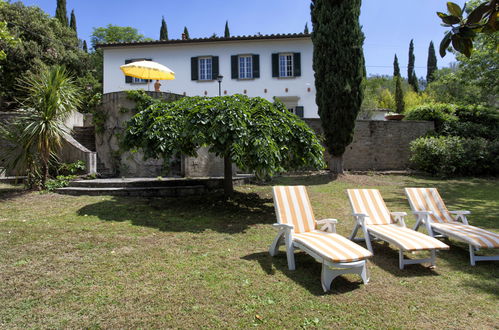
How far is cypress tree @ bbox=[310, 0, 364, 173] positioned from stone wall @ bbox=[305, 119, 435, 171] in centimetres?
222

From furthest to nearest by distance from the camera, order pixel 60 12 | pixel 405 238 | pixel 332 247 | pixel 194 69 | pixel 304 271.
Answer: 1. pixel 60 12
2. pixel 194 69
3. pixel 405 238
4. pixel 304 271
5. pixel 332 247

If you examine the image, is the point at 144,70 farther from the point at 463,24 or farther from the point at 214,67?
the point at 463,24

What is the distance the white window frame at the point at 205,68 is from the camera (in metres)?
20.4

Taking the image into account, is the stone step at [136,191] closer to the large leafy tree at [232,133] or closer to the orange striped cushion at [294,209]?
the large leafy tree at [232,133]

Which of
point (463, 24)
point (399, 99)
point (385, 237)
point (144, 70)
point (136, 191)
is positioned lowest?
point (385, 237)

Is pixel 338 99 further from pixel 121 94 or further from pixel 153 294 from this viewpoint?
pixel 153 294

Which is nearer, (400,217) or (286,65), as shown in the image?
(400,217)

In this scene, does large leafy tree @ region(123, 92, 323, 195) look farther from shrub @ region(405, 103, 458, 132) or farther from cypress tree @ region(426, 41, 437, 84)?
cypress tree @ region(426, 41, 437, 84)

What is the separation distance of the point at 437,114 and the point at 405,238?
13697mm

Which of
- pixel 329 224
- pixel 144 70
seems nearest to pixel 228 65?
pixel 144 70

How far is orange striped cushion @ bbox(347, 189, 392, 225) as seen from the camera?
569 centimetres

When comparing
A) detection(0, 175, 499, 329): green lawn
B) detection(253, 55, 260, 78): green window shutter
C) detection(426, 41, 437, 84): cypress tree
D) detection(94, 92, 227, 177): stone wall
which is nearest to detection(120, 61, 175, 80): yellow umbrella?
detection(94, 92, 227, 177): stone wall

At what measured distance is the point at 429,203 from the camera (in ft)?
20.3

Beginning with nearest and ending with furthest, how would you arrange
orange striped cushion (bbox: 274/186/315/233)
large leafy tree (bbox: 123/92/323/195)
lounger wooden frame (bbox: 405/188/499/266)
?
1. lounger wooden frame (bbox: 405/188/499/266)
2. orange striped cushion (bbox: 274/186/315/233)
3. large leafy tree (bbox: 123/92/323/195)
